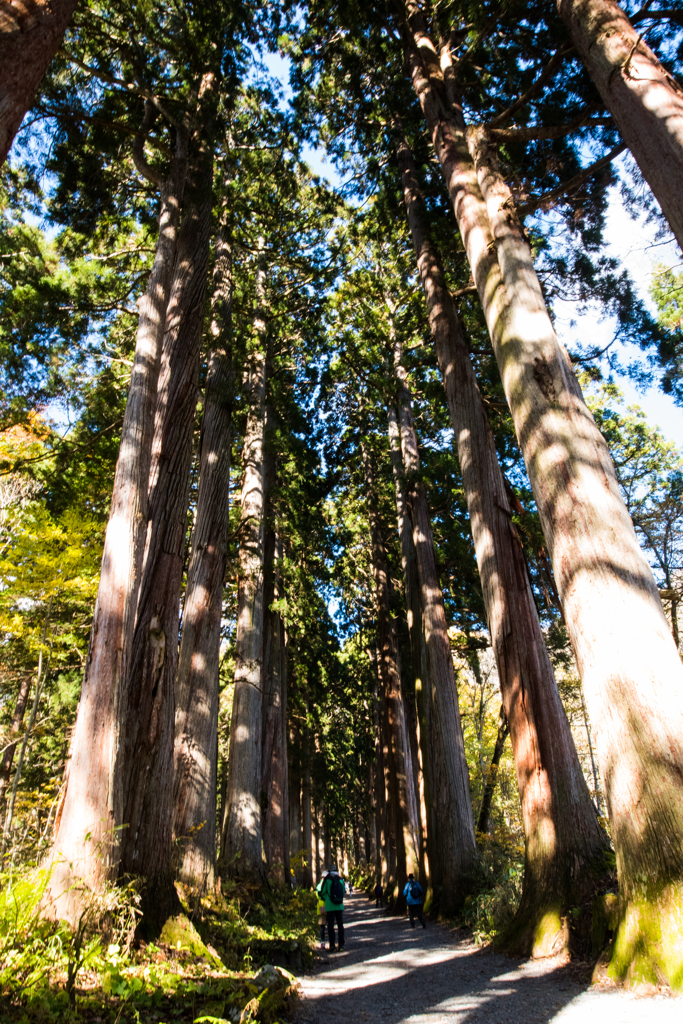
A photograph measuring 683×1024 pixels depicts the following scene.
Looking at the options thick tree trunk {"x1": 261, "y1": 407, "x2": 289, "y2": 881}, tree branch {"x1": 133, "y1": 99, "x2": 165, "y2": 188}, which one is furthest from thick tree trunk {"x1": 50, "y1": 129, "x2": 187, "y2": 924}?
thick tree trunk {"x1": 261, "y1": 407, "x2": 289, "y2": 881}

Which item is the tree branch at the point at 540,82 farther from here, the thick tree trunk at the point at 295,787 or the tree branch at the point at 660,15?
the thick tree trunk at the point at 295,787

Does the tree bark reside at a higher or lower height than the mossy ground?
higher

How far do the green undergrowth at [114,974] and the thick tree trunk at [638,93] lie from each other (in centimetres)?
615

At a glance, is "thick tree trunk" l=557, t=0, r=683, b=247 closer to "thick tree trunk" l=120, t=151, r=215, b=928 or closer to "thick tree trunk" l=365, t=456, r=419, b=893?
"thick tree trunk" l=120, t=151, r=215, b=928

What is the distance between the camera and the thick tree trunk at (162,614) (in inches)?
184

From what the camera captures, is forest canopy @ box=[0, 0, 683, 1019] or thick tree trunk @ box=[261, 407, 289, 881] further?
thick tree trunk @ box=[261, 407, 289, 881]

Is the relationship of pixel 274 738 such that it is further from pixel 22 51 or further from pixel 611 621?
pixel 22 51

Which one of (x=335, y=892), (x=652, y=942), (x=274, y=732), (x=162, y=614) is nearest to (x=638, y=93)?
(x=652, y=942)

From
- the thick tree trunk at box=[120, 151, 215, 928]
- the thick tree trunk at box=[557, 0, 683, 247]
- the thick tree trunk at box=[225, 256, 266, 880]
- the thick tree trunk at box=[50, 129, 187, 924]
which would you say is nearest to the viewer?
the thick tree trunk at box=[50, 129, 187, 924]

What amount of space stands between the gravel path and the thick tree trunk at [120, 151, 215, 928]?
5.78 feet

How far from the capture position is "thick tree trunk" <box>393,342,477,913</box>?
927 centimetres

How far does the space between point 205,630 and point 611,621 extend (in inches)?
241

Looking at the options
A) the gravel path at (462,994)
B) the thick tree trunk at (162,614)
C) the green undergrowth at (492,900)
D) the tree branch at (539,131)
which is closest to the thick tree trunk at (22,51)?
the thick tree trunk at (162,614)

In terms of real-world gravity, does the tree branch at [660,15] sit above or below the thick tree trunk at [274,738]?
above
